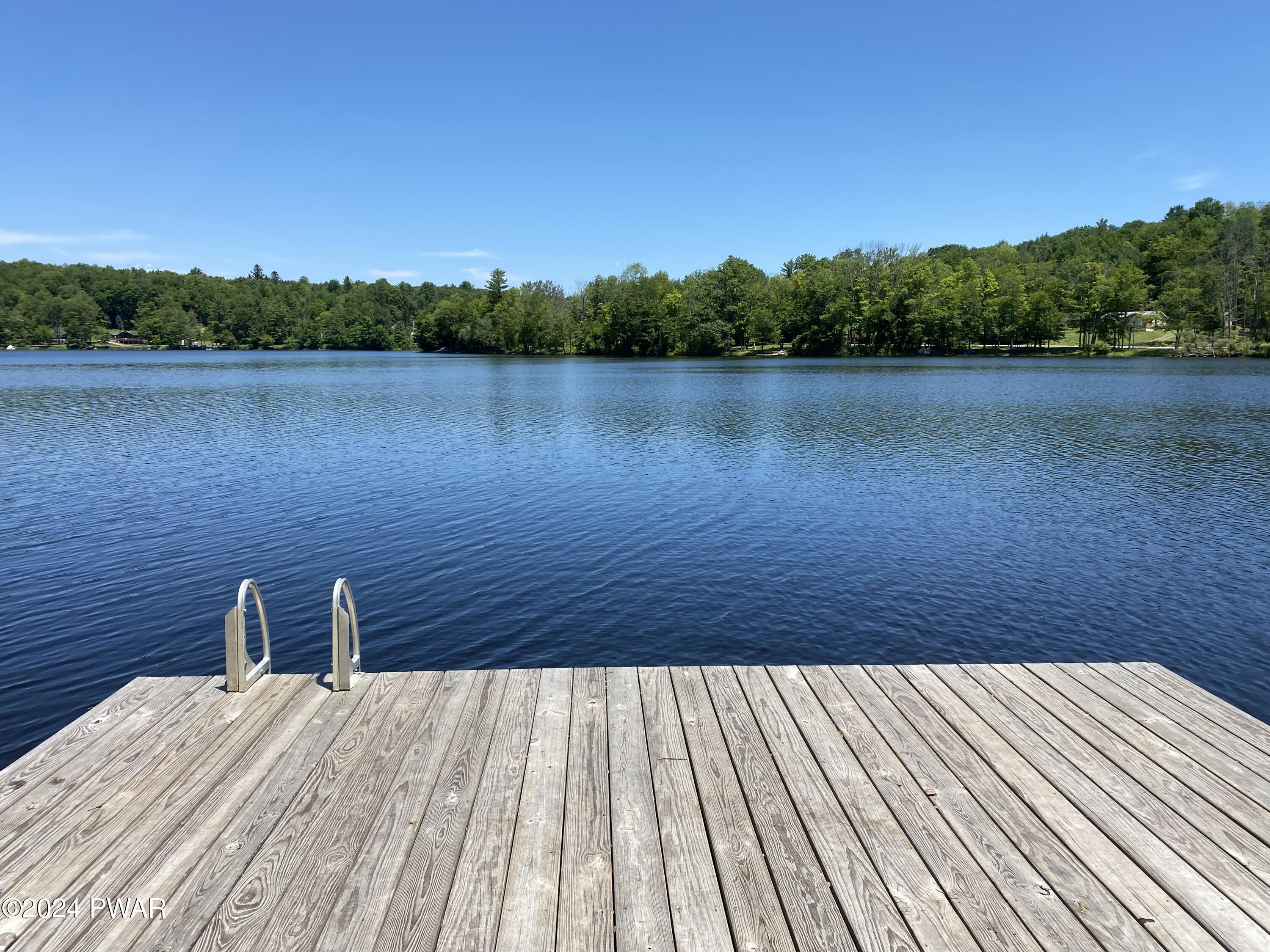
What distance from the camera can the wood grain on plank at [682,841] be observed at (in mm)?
3184

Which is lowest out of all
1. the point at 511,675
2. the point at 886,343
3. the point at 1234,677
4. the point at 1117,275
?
the point at 1234,677

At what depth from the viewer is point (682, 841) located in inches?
151

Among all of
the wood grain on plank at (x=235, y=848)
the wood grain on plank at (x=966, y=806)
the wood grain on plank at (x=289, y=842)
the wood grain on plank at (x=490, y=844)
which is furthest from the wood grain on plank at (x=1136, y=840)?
the wood grain on plank at (x=235, y=848)

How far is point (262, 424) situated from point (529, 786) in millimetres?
35285

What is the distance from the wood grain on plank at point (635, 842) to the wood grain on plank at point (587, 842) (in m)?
0.04

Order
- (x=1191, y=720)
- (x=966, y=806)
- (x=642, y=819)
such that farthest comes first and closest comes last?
1. (x=1191, y=720)
2. (x=966, y=806)
3. (x=642, y=819)

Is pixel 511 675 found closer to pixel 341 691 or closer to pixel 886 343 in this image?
pixel 341 691

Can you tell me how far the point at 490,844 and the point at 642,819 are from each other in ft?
2.71

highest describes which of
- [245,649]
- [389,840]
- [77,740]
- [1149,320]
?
[1149,320]

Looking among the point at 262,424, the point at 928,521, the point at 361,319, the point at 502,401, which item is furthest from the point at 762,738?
the point at 361,319

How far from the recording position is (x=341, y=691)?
19.2 feet

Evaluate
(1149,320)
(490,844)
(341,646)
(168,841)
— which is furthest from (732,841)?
(1149,320)

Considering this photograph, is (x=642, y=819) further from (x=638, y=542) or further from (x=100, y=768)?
(x=638, y=542)

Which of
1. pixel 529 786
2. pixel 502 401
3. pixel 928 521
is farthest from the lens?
pixel 502 401
